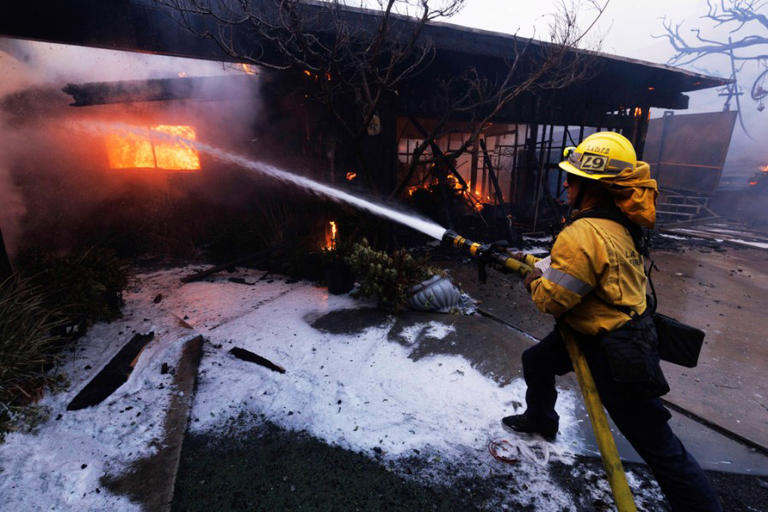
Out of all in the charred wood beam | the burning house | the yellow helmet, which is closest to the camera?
the yellow helmet

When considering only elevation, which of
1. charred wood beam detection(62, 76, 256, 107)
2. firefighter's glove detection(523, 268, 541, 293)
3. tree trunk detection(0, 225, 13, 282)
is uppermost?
charred wood beam detection(62, 76, 256, 107)

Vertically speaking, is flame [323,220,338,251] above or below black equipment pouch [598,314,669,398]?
below

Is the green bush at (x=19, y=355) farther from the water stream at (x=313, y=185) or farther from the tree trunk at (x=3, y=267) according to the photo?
the water stream at (x=313, y=185)

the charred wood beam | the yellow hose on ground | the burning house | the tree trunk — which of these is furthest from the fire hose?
the charred wood beam

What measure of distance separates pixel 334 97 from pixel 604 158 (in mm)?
6164

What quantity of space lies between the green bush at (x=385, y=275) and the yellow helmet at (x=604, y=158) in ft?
11.1

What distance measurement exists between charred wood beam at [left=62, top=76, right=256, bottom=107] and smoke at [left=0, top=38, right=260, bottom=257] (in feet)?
0.15

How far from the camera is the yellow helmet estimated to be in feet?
6.63

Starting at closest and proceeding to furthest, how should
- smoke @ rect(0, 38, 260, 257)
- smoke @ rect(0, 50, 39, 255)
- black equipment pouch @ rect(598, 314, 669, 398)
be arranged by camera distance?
black equipment pouch @ rect(598, 314, 669, 398)
smoke @ rect(0, 50, 39, 255)
smoke @ rect(0, 38, 260, 257)

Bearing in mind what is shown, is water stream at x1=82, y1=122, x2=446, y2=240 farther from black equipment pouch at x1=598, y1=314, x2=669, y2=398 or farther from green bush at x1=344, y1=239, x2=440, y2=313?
black equipment pouch at x1=598, y1=314, x2=669, y2=398

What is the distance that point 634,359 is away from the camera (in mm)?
1914

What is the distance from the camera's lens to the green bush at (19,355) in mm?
2850

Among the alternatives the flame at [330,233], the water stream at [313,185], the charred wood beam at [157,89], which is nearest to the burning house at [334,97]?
the charred wood beam at [157,89]

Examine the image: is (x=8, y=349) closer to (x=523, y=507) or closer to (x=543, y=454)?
(x=523, y=507)
